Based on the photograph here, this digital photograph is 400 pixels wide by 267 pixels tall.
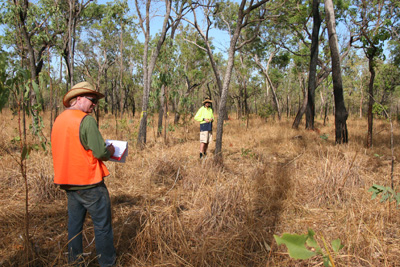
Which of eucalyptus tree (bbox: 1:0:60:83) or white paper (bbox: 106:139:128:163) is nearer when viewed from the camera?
white paper (bbox: 106:139:128:163)

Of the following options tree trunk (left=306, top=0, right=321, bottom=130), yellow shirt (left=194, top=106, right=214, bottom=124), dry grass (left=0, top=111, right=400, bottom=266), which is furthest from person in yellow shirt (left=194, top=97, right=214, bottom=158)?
tree trunk (left=306, top=0, right=321, bottom=130)

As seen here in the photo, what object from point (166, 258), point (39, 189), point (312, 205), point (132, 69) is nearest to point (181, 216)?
point (166, 258)

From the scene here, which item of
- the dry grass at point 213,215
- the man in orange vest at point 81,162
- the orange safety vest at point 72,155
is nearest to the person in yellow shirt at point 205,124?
the dry grass at point 213,215

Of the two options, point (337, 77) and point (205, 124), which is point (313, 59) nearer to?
point (337, 77)

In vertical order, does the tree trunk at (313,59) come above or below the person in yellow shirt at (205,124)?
above

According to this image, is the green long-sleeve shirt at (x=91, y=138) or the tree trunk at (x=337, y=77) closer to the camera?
the green long-sleeve shirt at (x=91, y=138)

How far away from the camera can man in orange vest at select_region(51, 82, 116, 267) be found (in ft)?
6.74

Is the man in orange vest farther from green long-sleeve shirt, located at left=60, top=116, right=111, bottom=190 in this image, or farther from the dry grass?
the dry grass

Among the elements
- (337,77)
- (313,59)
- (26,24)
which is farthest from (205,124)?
(26,24)

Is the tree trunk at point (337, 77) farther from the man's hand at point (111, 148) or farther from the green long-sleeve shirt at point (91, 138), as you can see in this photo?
the green long-sleeve shirt at point (91, 138)

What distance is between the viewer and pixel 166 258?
2414 millimetres

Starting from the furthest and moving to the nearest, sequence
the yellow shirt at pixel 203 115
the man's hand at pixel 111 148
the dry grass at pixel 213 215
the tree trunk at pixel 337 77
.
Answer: the tree trunk at pixel 337 77
the yellow shirt at pixel 203 115
the dry grass at pixel 213 215
the man's hand at pixel 111 148

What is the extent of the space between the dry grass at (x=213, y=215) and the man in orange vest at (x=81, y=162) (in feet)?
1.25

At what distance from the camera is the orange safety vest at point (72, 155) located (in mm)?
2057
